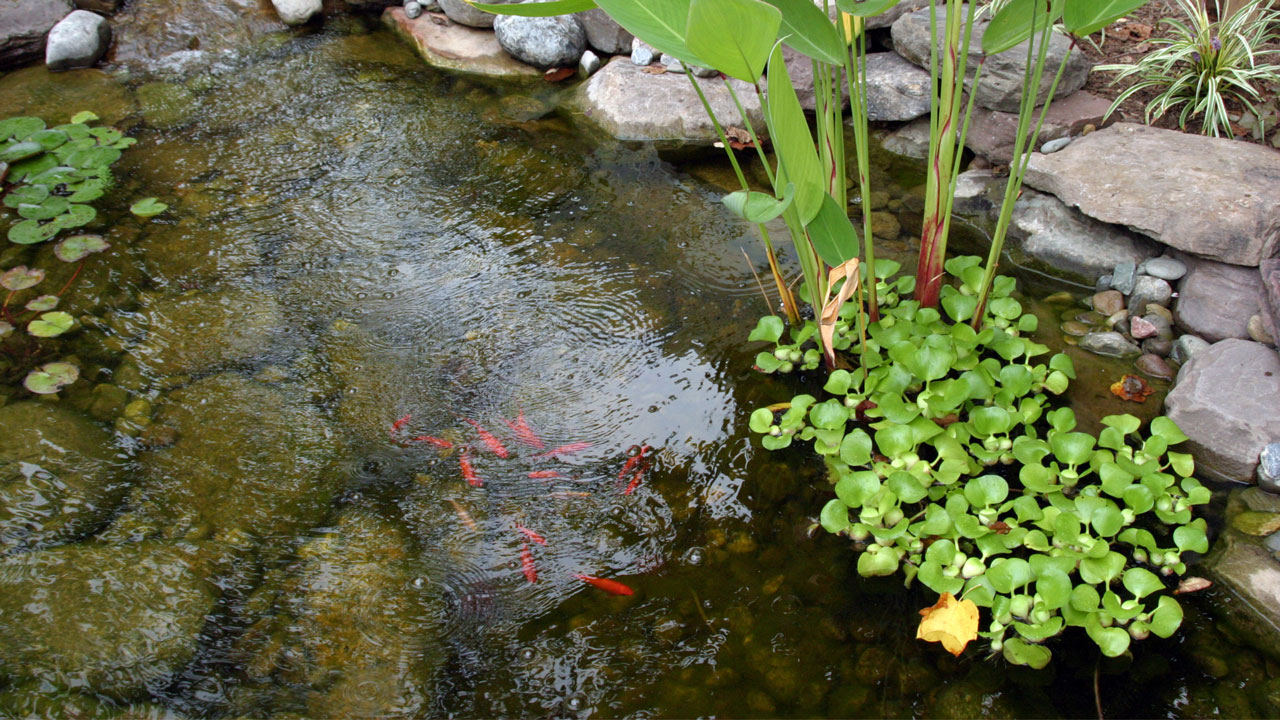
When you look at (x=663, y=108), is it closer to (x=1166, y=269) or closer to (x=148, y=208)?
(x=1166, y=269)

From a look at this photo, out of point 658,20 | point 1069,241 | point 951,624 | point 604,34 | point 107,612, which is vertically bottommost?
point 951,624

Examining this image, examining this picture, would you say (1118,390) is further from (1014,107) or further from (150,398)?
(150,398)

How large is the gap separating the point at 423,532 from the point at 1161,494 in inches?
83.9

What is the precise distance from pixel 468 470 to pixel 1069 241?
2.48 m

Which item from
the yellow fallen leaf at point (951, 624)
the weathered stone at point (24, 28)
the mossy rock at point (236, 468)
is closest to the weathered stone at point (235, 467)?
the mossy rock at point (236, 468)

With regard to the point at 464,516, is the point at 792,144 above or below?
above

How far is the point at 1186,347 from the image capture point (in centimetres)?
256

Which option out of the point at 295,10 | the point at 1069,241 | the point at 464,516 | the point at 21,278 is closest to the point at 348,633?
the point at 464,516

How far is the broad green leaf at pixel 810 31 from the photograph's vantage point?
6.46ft

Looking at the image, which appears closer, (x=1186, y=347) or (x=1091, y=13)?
(x=1091, y=13)

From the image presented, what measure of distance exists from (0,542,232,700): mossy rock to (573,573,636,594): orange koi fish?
3.34ft

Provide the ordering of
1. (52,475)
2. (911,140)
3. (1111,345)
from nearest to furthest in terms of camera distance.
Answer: (52,475)
(1111,345)
(911,140)

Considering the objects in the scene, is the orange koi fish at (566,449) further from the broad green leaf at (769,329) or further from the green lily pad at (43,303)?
the green lily pad at (43,303)

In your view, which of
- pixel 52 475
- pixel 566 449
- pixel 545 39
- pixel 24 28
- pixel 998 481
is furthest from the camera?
pixel 24 28
